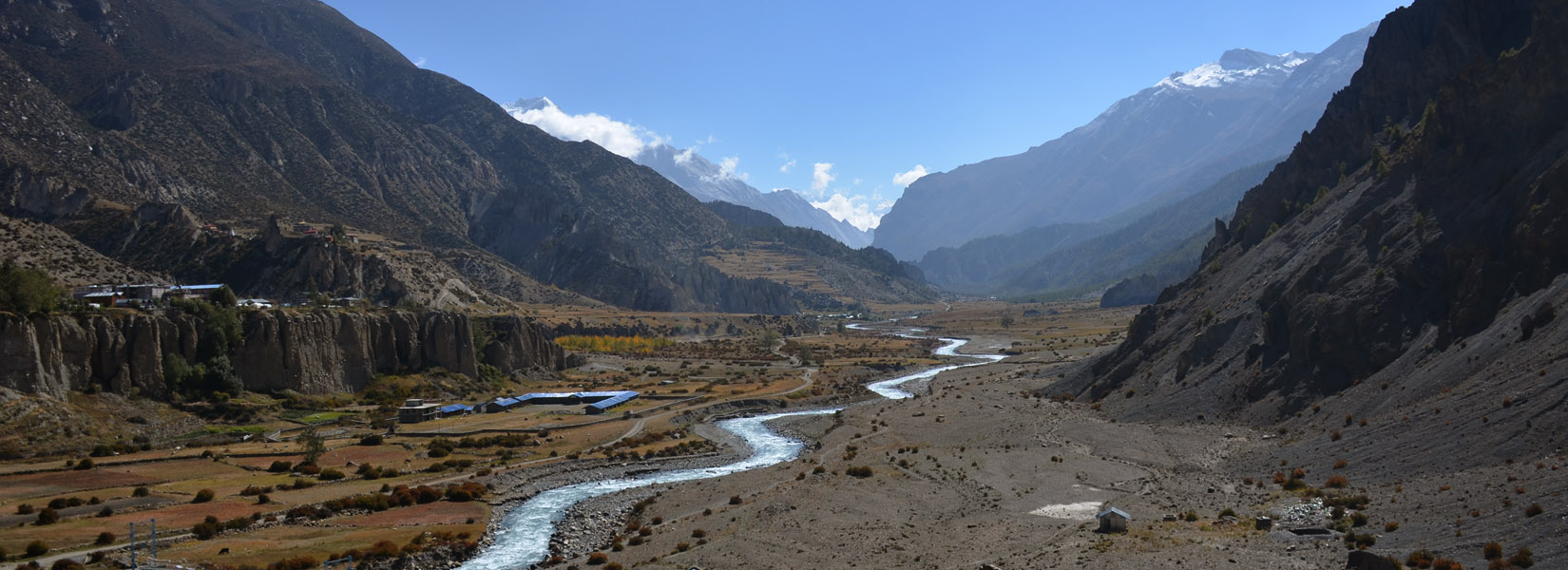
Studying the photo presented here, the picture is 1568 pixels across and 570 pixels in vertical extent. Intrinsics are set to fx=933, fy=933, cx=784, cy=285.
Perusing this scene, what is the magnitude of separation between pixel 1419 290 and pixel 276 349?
3182 inches

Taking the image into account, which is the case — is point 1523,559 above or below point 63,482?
below

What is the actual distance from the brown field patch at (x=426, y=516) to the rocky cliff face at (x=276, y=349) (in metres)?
29.8

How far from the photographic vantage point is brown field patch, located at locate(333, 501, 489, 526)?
140 ft

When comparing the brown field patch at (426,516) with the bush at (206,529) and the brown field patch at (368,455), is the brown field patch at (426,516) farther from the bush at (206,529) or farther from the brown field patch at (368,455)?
the brown field patch at (368,455)

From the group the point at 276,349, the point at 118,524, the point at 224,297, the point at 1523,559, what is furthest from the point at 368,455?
the point at 1523,559

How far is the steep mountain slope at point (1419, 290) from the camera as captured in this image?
38219 mm

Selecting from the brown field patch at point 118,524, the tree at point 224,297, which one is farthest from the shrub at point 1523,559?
the tree at point 224,297

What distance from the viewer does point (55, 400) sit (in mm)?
58156

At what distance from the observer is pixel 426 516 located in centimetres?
4456

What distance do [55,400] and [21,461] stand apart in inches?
300

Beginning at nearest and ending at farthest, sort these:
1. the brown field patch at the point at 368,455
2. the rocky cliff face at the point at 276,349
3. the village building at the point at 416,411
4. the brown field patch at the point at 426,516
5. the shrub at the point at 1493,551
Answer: the shrub at the point at 1493,551, the brown field patch at the point at 426,516, the brown field patch at the point at 368,455, the rocky cliff face at the point at 276,349, the village building at the point at 416,411

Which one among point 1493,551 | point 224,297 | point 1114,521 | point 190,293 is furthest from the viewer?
point 190,293

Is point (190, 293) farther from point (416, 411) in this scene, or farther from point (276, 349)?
point (416, 411)

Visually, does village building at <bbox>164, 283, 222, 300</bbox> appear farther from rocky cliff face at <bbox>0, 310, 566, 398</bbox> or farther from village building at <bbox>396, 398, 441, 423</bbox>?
village building at <bbox>396, 398, 441, 423</bbox>
